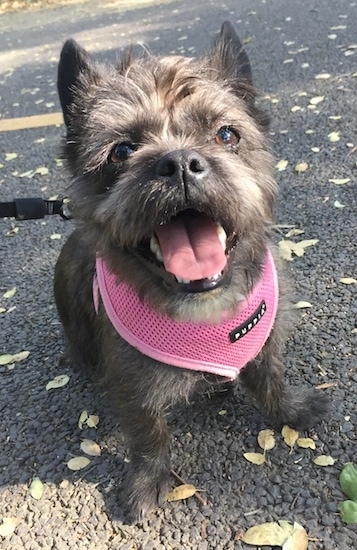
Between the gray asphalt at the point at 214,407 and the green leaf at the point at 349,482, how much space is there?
43 mm

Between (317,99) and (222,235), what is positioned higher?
(222,235)

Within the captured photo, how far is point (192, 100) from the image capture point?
85.3 inches

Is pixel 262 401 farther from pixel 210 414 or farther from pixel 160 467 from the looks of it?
pixel 160 467

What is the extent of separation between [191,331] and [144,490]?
829 millimetres

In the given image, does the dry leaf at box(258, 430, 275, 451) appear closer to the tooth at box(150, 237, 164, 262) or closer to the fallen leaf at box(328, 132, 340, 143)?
the tooth at box(150, 237, 164, 262)

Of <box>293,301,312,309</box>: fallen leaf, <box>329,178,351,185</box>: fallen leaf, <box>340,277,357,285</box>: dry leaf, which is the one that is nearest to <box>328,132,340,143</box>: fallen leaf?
<box>329,178,351,185</box>: fallen leaf

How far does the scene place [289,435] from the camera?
274cm

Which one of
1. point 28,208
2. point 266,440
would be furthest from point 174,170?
point 266,440

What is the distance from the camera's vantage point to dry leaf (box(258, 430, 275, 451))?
8.89ft

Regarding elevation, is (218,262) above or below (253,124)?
below

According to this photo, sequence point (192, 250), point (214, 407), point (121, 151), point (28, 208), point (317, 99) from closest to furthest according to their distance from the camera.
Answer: point (192, 250) < point (121, 151) < point (28, 208) < point (214, 407) < point (317, 99)

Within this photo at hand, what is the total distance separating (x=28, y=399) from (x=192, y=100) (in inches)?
78.6

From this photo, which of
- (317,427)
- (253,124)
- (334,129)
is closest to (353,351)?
(317,427)

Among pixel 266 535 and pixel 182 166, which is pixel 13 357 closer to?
pixel 266 535
